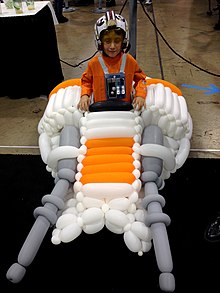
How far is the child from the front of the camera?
6.53ft

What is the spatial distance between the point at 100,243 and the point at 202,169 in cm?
108

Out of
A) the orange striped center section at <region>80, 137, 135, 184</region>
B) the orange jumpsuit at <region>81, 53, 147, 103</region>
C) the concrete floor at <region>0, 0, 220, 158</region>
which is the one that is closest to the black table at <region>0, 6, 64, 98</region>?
the concrete floor at <region>0, 0, 220, 158</region>

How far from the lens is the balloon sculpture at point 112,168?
1539mm

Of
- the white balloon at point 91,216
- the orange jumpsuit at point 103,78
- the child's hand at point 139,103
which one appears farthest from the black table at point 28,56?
the white balloon at point 91,216

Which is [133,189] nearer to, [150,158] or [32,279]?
[150,158]

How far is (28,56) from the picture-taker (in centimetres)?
349

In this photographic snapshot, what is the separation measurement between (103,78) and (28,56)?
5.56ft

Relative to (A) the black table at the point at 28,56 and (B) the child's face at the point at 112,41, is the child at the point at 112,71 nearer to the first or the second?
(B) the child's face at the point at 112,41

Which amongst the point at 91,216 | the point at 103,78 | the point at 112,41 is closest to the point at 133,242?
the point at 91,216

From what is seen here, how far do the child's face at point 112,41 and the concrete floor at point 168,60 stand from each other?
4.01ft

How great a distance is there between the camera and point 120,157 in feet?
5.99

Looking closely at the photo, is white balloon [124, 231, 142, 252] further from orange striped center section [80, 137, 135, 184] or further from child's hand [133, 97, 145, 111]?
child's hand [133, 97, 145, 111]

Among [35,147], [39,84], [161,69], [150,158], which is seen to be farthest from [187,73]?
[150,158]

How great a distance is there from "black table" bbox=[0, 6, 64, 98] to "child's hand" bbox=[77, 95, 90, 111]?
1625mm
